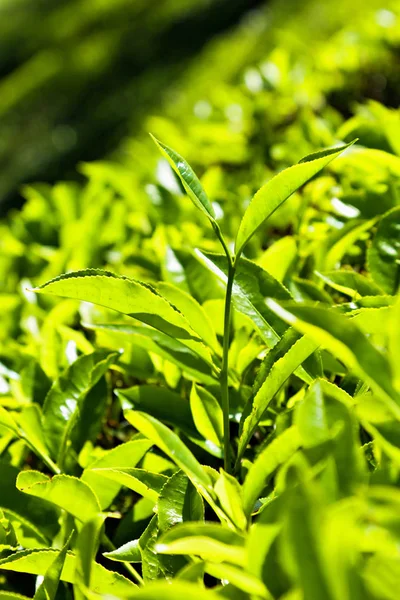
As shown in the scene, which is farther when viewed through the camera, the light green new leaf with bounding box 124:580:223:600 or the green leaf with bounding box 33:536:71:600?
the green leaf with bounding box 33:536:71:600

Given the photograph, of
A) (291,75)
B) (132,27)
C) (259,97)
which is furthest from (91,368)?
(132,27)

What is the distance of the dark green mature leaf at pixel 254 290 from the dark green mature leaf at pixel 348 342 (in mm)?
469

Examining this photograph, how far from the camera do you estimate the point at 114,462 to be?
1430 millimetres

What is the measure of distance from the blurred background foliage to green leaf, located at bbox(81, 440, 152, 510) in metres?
1.97

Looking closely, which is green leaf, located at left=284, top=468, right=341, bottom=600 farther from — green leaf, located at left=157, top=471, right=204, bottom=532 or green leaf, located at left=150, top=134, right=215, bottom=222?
green leaf, located at left=150, top=134, right=215, bottom=222

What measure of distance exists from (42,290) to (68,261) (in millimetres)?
1420

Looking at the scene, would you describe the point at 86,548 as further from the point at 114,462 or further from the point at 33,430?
the point at 33,430

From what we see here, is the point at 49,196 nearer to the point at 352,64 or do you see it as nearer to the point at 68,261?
the point at 68,261

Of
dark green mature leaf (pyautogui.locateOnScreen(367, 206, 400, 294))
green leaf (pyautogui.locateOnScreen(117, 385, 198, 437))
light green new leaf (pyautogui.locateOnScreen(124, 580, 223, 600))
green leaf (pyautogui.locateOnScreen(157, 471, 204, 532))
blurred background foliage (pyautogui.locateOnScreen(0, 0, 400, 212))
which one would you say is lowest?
blurred background foliage (pyautogui.locateOnScreen(0, 0, 400, 212))

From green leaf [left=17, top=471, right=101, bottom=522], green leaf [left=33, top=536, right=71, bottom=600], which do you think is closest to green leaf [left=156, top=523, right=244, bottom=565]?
green leaf [left=33, top=536, right=71, bottom=600]

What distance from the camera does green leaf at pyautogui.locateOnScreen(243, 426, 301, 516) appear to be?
3.39 feet

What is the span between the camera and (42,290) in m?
1.20

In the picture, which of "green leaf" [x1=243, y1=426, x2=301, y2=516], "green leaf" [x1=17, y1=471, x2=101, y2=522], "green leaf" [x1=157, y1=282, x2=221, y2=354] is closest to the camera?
"green leaf" [x1=243, y1=426, x2=301, y2=516]

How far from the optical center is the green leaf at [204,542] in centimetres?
87
